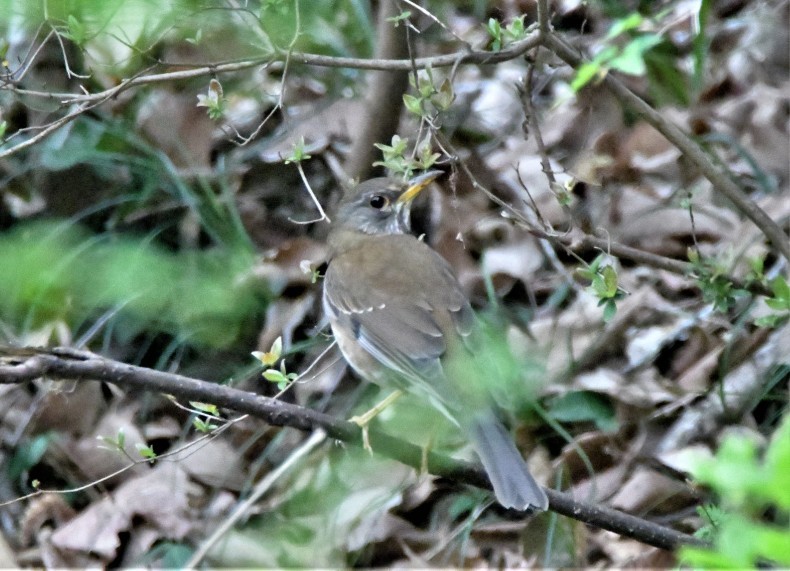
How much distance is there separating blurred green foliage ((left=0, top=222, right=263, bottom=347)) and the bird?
484mm

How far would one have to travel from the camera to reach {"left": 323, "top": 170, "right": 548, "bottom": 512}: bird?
392cm

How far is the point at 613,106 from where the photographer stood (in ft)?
24.5

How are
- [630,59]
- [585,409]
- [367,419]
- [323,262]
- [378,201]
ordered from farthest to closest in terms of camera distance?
[323,262], [585,409], [378,201], [367,419], [630,59]

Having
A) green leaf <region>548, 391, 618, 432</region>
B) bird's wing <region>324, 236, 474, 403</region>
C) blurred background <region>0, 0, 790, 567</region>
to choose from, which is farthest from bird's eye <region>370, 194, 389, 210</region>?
green leaf <region>548, 391, 618, 432</region>

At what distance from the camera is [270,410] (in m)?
3.34

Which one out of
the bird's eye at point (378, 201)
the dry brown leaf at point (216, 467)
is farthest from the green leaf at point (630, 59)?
the dry brown leaf at point (216, 467)

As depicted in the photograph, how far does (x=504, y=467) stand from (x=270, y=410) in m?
0.89

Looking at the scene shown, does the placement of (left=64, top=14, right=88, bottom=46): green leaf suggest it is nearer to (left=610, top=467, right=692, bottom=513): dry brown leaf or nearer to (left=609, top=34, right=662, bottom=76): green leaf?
(left=609, top=34, right=662, bottom=76): green leaf

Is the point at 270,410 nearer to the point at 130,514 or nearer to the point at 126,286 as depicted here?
the point at 126,286

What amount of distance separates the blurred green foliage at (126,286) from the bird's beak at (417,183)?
875 millimetres

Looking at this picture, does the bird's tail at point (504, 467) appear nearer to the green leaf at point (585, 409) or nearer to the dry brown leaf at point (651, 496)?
the dry brown leaf at point (651, 496)

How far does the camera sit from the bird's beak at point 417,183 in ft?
15.7

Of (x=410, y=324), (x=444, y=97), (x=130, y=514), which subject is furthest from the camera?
(x=130, y=514)

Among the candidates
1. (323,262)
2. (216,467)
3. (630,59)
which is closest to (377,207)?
(323,262)
